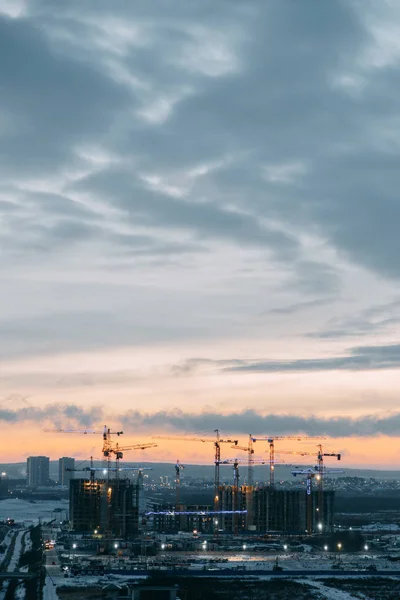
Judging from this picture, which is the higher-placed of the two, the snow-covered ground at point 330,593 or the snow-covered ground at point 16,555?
the snow-covered ground at point 330,593

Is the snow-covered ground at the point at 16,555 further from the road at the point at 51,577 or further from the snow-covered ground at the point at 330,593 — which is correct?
the snow-covered ground at the point at 330,593

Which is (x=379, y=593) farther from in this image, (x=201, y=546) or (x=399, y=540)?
(x=399, y=540)

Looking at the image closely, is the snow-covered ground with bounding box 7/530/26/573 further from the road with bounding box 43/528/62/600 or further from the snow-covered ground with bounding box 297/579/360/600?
the snow-covered ground with bounding box 297/579/360/600

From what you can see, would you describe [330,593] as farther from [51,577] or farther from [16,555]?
[16,555]

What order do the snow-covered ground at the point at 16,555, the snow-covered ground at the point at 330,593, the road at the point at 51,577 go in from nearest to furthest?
1. the road at the point at 51,577
2. the snow-covered ground at the point at 330,593
3. the snow-covered ground at the point at 16,555

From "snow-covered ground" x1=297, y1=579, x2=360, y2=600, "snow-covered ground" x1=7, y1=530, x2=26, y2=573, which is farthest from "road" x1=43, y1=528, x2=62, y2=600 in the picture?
"snow-covered ground" x1=297, y1=579, x2=360, y2=600

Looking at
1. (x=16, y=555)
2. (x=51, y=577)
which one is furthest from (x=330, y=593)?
(x=16, y=555)

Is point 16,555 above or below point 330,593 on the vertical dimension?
below

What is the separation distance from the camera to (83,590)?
10738 centimetres

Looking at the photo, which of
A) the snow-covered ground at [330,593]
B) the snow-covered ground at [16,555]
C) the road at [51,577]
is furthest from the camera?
the snow-covered ground at [16,555]

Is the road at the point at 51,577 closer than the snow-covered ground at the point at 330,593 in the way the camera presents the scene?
Yes

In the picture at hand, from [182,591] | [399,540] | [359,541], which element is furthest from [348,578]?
[399,540]

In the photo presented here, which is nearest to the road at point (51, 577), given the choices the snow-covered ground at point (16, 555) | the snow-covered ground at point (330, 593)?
the snow-covered ground at point (16, 555)

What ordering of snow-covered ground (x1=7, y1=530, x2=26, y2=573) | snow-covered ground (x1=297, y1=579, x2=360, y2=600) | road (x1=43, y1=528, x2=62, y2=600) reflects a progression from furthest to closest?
snow-covered ground (x1=7, y1=530, x2=26, y2=573), snow-covered ground (x1=297, y1=579, x2=360, y2=600), road (x1=43, y1=528, x2=62, y2=600)
